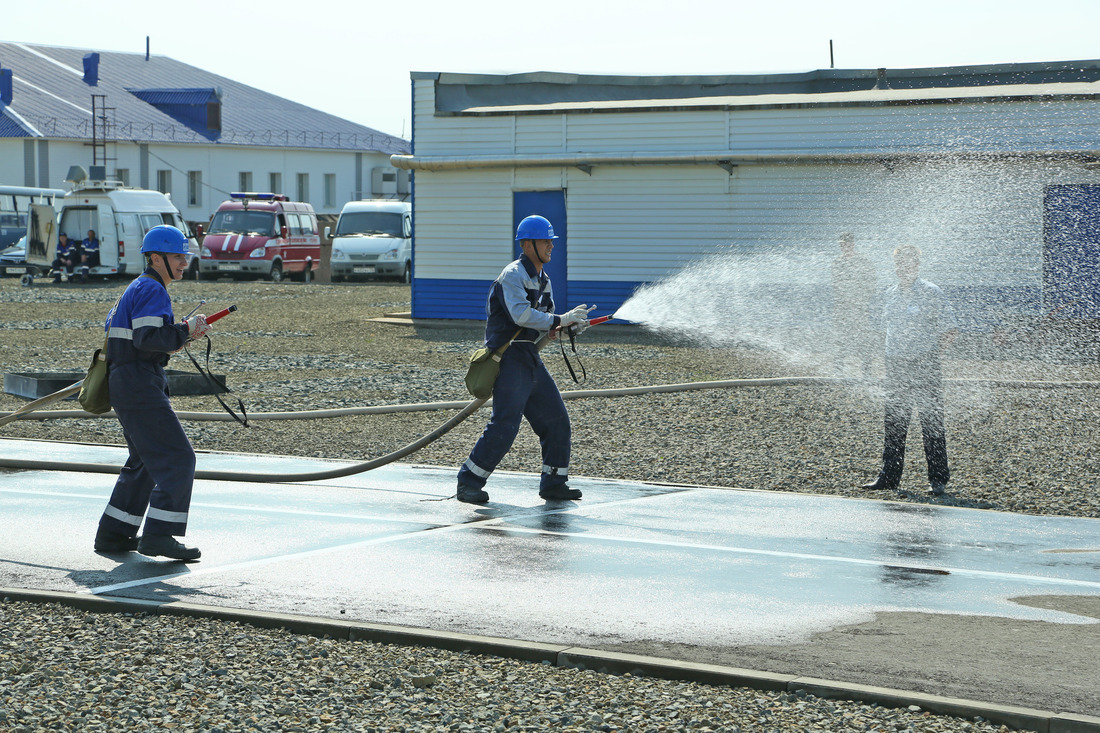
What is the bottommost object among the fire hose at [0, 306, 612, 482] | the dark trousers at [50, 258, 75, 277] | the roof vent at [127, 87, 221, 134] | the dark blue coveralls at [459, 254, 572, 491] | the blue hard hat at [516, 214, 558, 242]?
the fire hose at [0, 306, 612, 482]

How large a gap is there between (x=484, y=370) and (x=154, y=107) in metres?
61.1

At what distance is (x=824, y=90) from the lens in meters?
26.7

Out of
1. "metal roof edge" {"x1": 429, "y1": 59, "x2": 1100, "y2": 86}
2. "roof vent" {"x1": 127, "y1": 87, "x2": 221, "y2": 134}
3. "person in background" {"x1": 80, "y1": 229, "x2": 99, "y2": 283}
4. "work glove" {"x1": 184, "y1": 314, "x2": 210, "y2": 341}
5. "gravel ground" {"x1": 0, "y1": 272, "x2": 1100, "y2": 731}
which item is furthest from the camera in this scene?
"roof vent" {"x1": 127, "y1": 87, "x2": 221, "y2": 134}

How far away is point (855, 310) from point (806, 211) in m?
1.70

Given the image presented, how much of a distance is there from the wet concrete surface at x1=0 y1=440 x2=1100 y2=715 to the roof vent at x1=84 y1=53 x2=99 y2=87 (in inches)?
2321

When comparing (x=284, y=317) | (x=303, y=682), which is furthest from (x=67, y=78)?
(x=303, y=682)

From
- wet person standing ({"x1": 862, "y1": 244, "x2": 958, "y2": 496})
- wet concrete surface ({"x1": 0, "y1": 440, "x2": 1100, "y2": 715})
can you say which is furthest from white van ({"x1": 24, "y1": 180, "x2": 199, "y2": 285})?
wet person standing ({"x1": 862, "y1": 244, "x2": 958, "y2": 496})

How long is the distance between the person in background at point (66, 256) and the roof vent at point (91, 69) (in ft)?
96.2

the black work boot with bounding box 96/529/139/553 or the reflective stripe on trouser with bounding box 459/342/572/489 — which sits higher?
the reflective stripe on trouser with bounding box 459/342/572/489

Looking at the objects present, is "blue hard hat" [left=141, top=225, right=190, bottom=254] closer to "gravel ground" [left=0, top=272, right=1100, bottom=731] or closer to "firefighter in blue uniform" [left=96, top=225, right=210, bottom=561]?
"firefighter in blue uniform" [left=96, top=225, right=210, bottom=561]

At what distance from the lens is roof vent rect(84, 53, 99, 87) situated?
64.8m

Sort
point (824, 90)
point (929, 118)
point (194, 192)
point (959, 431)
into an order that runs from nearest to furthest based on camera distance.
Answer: point (959, 431) → point (929, 118) → point (824, 90) → point (194, 192)

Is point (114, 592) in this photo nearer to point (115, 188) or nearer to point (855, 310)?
point (855, 310)

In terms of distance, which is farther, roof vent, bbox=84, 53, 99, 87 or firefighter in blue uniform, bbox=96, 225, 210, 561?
roof vent, bbox=84, 53, 99, 87
